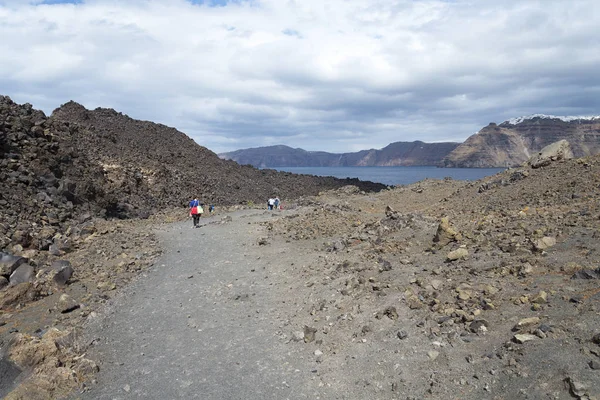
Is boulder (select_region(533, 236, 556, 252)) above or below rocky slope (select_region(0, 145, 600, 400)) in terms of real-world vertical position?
above

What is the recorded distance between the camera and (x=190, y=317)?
29.8 ft

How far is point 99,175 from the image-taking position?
26297 mm

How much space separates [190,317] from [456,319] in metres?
5.45

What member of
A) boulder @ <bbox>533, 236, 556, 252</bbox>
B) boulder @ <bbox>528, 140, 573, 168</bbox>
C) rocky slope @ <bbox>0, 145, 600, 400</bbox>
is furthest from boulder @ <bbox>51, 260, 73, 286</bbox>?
boulder @ <bbox>528, 140, 573, 168</bbox>

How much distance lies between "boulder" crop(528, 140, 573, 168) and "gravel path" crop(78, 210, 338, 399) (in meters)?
17.2

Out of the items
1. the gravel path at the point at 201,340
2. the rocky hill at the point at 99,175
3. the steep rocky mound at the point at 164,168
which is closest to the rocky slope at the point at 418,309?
A: the gravel path at the point at 201,340

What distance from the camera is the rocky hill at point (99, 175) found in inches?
688

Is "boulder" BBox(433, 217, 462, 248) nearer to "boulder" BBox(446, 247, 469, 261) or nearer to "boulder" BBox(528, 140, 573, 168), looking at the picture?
"boulder" BBox(446, 247, 469, 261)

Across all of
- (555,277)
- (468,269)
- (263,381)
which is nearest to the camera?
(263,381)

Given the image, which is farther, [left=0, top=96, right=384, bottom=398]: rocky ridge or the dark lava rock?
[left=0, top=96, right=384, bottom=398]: rocky ridge

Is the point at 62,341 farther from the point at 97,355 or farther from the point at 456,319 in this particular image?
the point at 456,319

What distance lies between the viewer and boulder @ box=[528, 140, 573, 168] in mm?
22500

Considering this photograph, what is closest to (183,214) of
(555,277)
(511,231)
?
(511,231)

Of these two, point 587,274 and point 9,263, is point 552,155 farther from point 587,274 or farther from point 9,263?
point 9,263
